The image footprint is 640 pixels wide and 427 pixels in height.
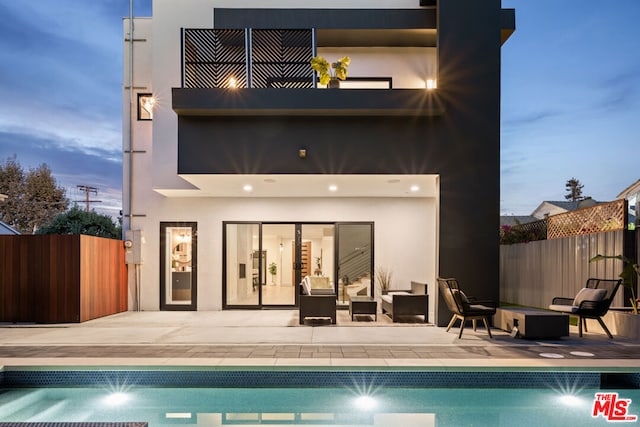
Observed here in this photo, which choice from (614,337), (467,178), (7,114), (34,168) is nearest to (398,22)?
(467,178)

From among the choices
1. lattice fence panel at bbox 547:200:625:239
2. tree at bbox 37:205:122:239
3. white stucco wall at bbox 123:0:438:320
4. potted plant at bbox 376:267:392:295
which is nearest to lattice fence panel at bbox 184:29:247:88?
white stucco wall at bbox 123:0:438:320

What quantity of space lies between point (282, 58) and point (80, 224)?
12.2 m

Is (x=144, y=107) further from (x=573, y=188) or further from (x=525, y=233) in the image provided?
(x=573, y=188)

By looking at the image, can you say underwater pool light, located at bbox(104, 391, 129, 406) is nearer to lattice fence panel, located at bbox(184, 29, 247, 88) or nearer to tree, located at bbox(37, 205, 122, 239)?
lattice fence panel, located at bbox(184, 29, 247, 88)

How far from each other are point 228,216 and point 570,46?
45.4 metres

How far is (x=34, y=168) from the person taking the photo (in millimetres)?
26984

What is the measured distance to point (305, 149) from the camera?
7969mm

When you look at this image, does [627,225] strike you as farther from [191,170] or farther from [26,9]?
[26,9]

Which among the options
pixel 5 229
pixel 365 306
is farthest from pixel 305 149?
pixel 5 229

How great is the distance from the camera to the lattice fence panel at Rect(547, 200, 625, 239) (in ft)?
27.2

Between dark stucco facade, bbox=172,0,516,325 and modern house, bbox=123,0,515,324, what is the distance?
3cm

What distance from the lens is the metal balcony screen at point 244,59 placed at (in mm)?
7945

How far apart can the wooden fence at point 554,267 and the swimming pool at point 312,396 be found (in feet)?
12.5

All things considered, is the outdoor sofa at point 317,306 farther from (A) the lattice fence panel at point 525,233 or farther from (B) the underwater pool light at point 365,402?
(A) the lattice fence panel at point 525,233
